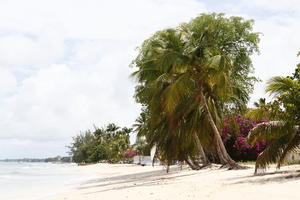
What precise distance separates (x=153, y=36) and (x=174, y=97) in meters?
8.14

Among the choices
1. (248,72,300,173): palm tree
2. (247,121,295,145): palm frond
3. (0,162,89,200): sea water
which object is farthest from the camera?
(0,162,89,200): sea water

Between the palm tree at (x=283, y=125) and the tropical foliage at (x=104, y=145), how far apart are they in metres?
60.0

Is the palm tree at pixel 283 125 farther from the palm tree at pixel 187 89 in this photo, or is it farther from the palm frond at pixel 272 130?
the palm tree at pixel 187 89

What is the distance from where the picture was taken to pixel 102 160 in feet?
309

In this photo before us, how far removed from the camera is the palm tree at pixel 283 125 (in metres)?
10.4

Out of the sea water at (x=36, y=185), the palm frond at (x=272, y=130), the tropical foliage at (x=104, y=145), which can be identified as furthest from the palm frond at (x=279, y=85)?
the tropical foliage at (x=104, y=145)

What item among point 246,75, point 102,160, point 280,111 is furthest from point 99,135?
point 280,111

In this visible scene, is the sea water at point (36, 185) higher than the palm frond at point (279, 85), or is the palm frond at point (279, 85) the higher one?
the palm frond at point (279, 85)

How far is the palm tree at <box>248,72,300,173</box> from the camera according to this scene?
411 inches

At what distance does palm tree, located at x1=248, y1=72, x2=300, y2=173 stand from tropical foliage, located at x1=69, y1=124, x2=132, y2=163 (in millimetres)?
60006

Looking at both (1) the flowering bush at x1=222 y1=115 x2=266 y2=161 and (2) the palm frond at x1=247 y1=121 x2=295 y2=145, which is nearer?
(2) the palm frond at x1=247 y1=121 x2=295 y2=145

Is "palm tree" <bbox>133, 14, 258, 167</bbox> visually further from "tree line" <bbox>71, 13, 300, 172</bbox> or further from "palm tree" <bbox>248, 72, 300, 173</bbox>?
"palm tree" <bbox>248, 72, 300, 173</bbox>

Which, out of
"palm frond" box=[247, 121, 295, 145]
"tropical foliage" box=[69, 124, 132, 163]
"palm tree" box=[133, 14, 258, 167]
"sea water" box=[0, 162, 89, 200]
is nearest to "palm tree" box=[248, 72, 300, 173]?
"palm frond" box=[247, 121, 295, 145]

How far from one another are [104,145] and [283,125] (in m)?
80.3
